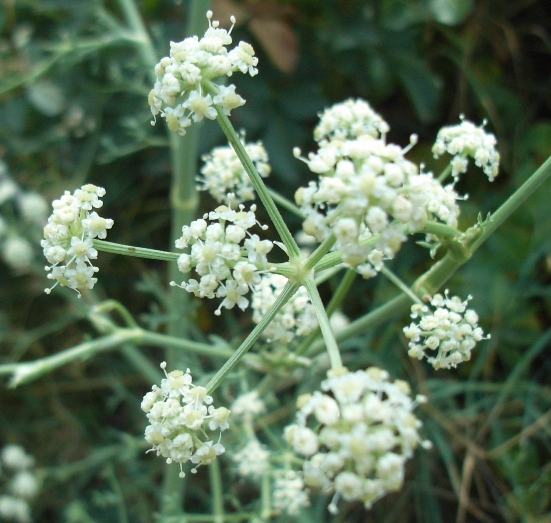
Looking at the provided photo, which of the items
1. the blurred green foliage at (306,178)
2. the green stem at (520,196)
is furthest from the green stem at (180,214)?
the green stem at (520,196)

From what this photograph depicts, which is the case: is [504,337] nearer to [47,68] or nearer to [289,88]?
[289,88]

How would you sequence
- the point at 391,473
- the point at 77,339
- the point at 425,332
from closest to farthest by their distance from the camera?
the point at 391,473 < the point at 425,332 < the point at 77,339

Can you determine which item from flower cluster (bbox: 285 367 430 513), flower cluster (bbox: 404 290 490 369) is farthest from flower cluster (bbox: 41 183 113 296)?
flower cluster (bbox: 404 290 490 369)

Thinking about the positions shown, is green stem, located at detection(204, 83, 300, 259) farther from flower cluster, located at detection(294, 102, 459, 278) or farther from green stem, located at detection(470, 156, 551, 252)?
green stem, located at detection(470, 156, 551, 252)

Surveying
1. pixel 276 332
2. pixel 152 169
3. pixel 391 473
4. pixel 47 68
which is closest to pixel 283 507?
pixel 276 332

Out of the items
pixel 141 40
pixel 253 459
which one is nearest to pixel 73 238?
pixel 253 459

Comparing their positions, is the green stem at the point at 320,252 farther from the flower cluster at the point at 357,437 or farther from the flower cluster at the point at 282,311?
the flower cluster at the point at 282,311
